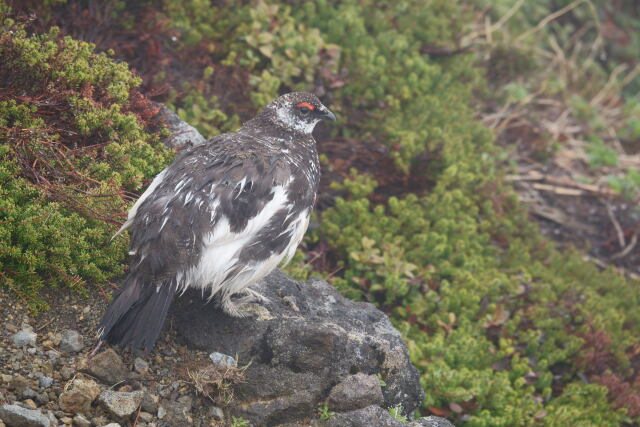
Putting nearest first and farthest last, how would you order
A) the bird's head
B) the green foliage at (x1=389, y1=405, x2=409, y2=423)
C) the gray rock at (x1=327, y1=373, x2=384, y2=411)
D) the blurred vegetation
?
the gray rock at (x1=327, y1=373, x2=384, y2=411) → the green foliage at (x1=389, y1=405, x2=409, y2=423) → the blurred vegetation → the bird's head

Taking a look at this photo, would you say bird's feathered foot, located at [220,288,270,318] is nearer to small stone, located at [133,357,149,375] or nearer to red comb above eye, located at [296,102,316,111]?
small stone, located at [133,357,149,375]

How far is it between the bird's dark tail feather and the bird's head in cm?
191

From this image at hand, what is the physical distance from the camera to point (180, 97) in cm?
679

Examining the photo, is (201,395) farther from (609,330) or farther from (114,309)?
(609,330)

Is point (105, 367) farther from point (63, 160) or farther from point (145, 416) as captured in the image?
point (63, 160)

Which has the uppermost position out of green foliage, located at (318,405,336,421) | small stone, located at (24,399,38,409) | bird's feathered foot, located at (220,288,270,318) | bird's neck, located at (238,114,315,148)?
bird's neck, located at (238,114,315,148)

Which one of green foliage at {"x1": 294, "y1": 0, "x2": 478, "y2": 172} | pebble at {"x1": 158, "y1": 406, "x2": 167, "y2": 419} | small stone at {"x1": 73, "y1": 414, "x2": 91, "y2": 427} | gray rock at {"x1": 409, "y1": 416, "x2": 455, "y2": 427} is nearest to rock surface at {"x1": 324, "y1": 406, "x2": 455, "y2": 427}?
gray rock at {"x1": 409, "y1": 416, "x2": 455, "y2": 427}

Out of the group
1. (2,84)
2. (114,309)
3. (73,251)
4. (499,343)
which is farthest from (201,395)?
(499,343)

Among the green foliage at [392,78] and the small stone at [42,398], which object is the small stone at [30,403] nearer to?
the small stone at [42,398]

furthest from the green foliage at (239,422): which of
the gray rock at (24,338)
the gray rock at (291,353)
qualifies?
the gray rock at (24,338)

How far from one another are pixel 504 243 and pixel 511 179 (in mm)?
1764

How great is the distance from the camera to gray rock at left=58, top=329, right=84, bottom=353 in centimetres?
391

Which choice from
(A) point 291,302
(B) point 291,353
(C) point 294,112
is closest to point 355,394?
(B) point 291,353

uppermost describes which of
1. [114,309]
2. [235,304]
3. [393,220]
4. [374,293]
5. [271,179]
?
[271,179]
